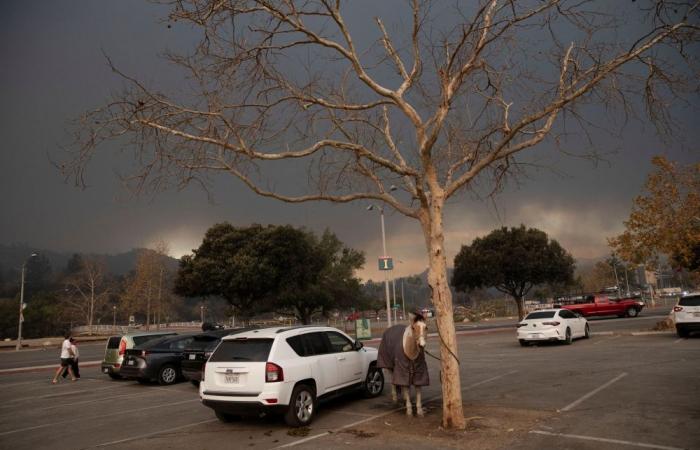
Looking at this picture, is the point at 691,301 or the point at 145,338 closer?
the point at 145,338

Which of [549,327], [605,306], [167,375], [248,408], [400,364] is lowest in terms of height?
[167,375]

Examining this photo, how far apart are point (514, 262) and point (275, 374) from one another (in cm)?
3454

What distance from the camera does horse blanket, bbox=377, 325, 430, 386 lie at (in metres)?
8.93

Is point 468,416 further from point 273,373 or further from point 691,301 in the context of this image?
point 691,301

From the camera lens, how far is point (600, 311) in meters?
36.4

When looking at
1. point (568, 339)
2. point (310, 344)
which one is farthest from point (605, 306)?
point (310, 344)

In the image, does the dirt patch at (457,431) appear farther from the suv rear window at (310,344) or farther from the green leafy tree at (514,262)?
the green leafy tree at (514,262)

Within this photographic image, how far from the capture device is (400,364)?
29.7ft

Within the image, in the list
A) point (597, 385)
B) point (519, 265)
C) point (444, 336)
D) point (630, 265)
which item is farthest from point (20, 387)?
point (519, 265)

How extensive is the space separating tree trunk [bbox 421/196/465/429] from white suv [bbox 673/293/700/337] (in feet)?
52.1

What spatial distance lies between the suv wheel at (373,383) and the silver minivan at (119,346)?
32.0 ft

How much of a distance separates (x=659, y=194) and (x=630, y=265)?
3688mm

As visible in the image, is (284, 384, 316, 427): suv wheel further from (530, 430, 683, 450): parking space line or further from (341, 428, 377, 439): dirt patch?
(530, 430, 683, 450): parking space line

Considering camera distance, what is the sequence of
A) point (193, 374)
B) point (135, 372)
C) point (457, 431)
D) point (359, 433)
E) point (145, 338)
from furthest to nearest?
point (145, 338)
point (135, 372)
point (193, 374)
point (359, 433)
point (457, 431)
